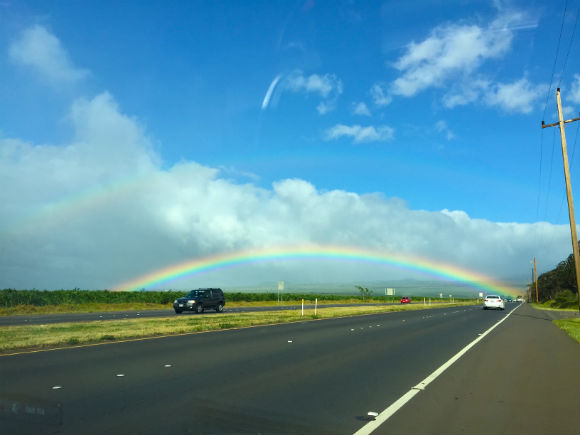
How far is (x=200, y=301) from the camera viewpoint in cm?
3600

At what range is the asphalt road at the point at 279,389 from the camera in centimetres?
606

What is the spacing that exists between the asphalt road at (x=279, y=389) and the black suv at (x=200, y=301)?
20.9 meters

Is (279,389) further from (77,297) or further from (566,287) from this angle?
(566,287)

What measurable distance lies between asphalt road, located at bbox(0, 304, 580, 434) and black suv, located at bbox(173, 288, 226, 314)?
68.6 feet

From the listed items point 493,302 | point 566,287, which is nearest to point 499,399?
point 493,302

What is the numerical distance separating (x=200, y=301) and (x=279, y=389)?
28.8 m

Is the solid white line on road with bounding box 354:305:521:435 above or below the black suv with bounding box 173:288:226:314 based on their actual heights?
below

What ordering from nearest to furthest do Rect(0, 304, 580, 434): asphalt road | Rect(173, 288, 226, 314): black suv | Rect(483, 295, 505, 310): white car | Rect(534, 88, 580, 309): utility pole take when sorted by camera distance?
Rect(0, 304, 580, 434): asphalt road → Rect(534, 88, 580, 309): utility pole → Rect(173, 288, 226, 314): black suv → Rect(483, 295, 505, 310): white car

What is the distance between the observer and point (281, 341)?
15.7m

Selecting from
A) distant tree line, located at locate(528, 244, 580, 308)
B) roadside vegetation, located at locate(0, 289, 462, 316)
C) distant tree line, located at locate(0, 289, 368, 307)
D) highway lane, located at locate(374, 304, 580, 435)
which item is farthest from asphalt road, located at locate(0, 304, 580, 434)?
distant tree line, located at locate(528, 244, 580, 308)

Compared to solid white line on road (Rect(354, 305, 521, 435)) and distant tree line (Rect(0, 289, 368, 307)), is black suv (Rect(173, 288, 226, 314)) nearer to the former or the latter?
distant tree line (Rect(0, 289, 368, 307))

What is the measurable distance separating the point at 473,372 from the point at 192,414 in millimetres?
6468

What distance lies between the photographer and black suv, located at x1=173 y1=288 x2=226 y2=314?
3506 centimetres

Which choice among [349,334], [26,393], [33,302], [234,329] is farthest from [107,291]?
[26,393]
